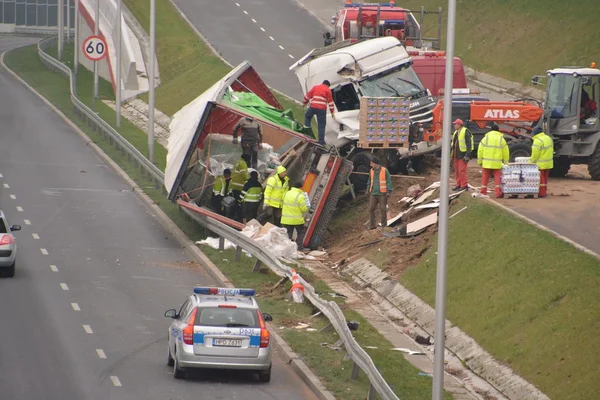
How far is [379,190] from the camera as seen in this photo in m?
30.2

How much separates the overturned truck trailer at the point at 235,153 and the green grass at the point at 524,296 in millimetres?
4459

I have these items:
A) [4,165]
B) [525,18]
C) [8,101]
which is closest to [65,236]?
[4,165]

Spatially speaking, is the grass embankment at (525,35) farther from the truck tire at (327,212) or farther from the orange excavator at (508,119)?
the truck tire at (327,212)

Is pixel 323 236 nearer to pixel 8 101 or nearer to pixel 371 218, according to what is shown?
pixel 371 218

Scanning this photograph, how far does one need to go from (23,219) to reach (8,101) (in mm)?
21643

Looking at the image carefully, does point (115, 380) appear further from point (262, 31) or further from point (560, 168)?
point (262, 31)

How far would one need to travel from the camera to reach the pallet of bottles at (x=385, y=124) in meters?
31.5

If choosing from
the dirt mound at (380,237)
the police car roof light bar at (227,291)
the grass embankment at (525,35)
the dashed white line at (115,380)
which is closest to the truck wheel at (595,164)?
the dirt mound at (380,237)

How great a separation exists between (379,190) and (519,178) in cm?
351

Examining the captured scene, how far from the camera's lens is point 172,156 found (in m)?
31.9

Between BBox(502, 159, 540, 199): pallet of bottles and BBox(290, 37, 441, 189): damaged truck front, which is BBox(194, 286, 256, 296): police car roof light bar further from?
BBox(290, 37, 441, 189): damaged truck front

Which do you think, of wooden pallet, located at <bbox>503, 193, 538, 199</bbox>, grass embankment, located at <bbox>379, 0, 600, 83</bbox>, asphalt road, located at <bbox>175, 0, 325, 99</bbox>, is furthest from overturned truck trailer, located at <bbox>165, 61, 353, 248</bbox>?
grass embankment, located at <bbox>379, 0, 600, 83</bbox>

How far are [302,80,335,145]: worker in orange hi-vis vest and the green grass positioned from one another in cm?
626

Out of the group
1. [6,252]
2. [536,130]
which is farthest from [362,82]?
[6,252]
